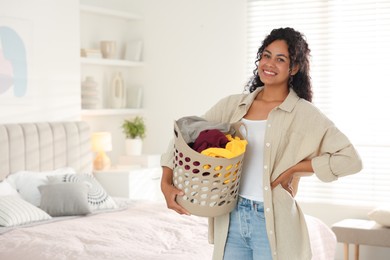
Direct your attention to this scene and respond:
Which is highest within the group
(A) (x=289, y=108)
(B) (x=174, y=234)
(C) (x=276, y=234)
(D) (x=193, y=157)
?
(A) (x=289, y=108)

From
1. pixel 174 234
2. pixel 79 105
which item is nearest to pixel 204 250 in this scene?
pixel 174 234

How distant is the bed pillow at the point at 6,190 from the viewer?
439cm

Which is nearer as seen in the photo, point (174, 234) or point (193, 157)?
point (193, 157)

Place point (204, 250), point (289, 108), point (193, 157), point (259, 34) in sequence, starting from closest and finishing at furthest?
point (193, 157)
point (289, 108)
point (204, 250)
point (259, 34)

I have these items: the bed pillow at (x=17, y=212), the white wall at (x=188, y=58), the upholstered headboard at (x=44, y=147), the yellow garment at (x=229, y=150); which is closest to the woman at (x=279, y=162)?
the yellow garment at (x=229, y=150)

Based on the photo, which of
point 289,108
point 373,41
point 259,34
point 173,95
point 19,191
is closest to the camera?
point 289,108

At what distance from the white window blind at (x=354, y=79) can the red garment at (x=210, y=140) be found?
3.26 m

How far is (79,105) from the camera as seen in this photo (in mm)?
5531

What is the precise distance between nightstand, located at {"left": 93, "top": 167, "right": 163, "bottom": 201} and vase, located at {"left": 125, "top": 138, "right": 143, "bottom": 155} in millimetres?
373

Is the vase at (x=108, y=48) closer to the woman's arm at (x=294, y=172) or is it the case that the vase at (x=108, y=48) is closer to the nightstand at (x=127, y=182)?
the nightstand at (x=127, y=182)

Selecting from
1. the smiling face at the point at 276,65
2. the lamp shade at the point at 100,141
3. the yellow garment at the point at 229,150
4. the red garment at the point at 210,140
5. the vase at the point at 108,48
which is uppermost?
the vase at the point at 108,48

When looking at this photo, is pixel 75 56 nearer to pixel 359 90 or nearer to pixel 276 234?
pixel 359 90

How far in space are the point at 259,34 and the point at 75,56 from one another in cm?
153

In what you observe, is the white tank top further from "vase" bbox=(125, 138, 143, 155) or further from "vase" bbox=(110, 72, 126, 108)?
"vase" bbox=(110, 72, 126, 108)
